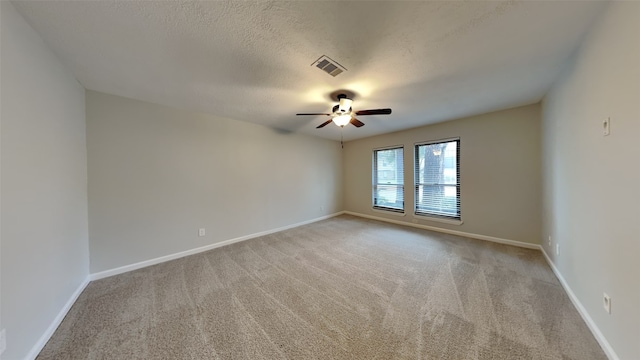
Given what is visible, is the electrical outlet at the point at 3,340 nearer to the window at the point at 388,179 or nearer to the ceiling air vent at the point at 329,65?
the ceiling air vent at the point at 329,65

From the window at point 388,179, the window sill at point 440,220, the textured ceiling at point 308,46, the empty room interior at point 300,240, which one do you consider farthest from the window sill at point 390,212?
the textured ceiling at point 308,46

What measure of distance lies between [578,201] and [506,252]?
5.10ft

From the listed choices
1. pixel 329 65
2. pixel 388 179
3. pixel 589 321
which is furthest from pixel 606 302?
pixel 388 179

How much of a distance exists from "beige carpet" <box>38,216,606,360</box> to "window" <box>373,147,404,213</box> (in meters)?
2.12

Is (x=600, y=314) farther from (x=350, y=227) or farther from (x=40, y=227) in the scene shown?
(x=40, y=227)

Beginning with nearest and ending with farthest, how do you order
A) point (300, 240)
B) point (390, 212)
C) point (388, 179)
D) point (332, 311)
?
point (332, 311), point (300, 240), point (390, 212), point (388, 179)

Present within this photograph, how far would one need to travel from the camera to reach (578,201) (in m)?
1.84

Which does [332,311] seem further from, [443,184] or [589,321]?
[443,184]

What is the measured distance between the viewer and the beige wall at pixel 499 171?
3146 mm

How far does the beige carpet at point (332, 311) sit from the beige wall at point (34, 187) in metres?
0.28

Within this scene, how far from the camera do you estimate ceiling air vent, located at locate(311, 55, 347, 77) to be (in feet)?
6.00

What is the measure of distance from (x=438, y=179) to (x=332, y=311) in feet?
12.1

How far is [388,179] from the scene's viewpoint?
5203mm

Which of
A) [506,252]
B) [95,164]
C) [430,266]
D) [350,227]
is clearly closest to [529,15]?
[430,266]
